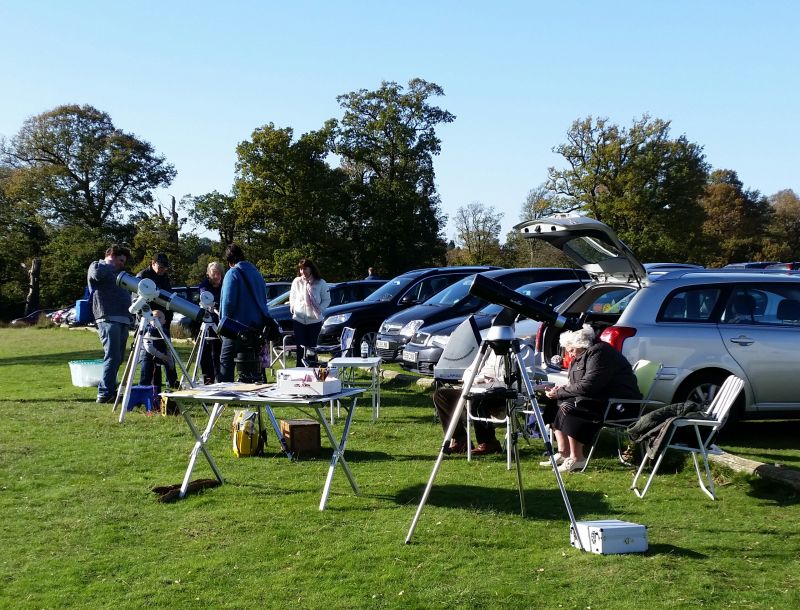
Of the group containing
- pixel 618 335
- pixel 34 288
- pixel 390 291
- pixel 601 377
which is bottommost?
pixel 601 377

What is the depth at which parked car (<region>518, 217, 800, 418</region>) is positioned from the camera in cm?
806

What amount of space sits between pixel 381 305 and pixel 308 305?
4.39m

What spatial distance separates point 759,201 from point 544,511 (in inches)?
2497

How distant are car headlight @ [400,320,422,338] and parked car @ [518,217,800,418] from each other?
522cm

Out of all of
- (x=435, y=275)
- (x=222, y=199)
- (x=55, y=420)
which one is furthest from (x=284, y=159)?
(x=55, y=420)

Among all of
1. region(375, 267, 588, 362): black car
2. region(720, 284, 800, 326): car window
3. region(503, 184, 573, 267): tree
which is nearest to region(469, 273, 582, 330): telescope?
region(720, 284, 800, 326): car window

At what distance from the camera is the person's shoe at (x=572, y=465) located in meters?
7.34

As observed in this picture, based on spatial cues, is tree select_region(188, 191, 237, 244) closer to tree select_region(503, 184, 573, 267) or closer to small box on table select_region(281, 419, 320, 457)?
tree select_region(503, 184, 573, 267)

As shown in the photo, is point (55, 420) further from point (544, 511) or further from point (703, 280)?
point (703, 280)

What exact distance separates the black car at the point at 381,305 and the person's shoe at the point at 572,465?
866 cm

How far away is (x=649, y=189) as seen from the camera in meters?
46.2

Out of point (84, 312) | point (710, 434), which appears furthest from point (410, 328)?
point (710, 434)

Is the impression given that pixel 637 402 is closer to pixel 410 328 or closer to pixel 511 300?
pixel 511 300

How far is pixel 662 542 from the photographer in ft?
17.3
